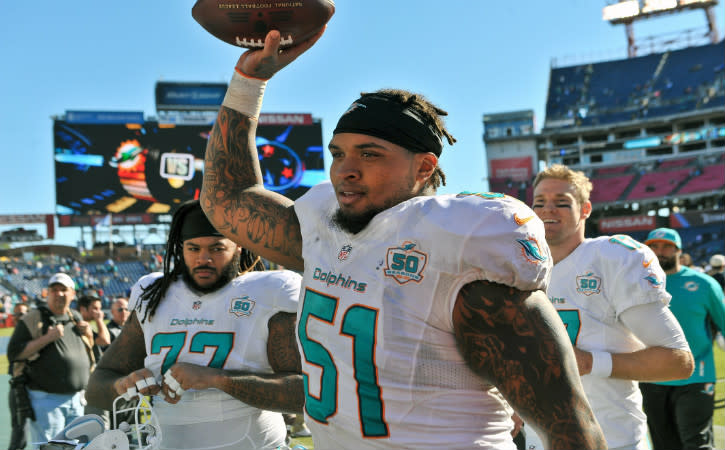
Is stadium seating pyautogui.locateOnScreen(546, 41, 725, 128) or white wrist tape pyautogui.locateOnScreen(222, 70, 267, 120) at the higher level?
stadium seating pyautogui.locateOnScreen(546, 41, 725, 128)

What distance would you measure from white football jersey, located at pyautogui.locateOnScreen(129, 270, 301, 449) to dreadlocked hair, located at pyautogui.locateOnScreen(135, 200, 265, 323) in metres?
0.04

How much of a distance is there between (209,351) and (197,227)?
527mm

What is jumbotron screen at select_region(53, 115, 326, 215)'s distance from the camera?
88.7 feet

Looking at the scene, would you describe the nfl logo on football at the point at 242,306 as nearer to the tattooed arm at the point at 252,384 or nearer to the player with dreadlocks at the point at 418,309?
the tattooed arm at the point at 252,384

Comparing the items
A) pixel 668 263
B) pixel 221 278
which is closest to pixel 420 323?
pixel 221 278

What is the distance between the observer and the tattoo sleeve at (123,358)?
2658 millimetres

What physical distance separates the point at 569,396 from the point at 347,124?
2.62 ft

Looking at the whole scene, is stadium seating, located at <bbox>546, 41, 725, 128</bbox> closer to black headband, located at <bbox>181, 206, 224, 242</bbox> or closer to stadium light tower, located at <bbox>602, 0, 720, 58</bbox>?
stadium light tower, located at <bbox>602, 0, 720, 58</bbox>

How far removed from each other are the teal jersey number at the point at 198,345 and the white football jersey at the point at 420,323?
3.71 feet

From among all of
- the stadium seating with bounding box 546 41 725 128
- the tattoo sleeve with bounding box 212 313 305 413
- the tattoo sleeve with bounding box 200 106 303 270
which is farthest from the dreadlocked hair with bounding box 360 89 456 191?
the stadium seating with bounding box 546 41 725 128

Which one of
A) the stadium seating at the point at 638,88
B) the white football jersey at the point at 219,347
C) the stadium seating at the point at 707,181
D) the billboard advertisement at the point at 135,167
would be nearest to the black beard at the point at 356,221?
the white football jersey at the point at 219,347

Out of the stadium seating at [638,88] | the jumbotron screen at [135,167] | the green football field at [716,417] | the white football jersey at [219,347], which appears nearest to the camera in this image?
the white football jersey at [219,347]

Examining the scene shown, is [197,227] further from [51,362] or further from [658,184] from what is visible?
[658,184]

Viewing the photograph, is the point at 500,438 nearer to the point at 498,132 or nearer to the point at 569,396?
the point at 569,396
